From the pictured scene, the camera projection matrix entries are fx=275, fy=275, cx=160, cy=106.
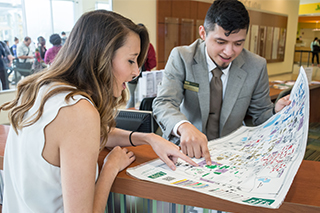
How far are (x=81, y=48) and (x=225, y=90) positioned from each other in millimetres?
1107

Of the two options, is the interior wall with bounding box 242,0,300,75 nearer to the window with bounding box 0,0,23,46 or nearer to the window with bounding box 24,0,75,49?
the window with bounding box 24,0,75,49

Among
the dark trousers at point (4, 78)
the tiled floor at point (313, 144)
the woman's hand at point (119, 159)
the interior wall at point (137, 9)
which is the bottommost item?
the tiled floor at point (313, 144)

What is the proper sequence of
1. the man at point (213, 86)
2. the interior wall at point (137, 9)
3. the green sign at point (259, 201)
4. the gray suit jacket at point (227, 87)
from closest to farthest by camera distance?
1. the green sign at point (259, 201)
2. the man at point (213, 86)
3. the gray suit jacket at point (227, 87)
4. the interior wall at point (137, 9)

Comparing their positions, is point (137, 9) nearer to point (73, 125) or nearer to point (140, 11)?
point (140, 11)

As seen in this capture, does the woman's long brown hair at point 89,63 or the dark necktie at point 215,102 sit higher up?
the woman's long brown hair at point 89,63

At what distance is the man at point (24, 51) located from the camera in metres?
5.34

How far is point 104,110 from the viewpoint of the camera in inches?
38.8

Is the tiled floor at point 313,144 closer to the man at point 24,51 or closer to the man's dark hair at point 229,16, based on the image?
the man's dark hair at point 229,16

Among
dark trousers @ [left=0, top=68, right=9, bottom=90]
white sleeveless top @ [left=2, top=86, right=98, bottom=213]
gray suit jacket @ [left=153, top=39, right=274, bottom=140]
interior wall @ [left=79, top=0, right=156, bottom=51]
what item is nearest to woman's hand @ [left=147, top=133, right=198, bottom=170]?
white sleeveless top @ [left=2, top=86, right=98, bottom=213]

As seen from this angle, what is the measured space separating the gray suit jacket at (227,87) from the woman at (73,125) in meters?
0.73

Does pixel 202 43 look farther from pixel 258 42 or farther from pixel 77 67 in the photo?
pixel 258 42

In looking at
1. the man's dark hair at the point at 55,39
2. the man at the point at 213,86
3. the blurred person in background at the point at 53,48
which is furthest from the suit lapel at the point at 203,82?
the man's dark hair at the point at 55,39

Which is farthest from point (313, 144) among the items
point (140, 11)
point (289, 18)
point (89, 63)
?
point (289, 18)

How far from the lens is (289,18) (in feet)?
39.3
